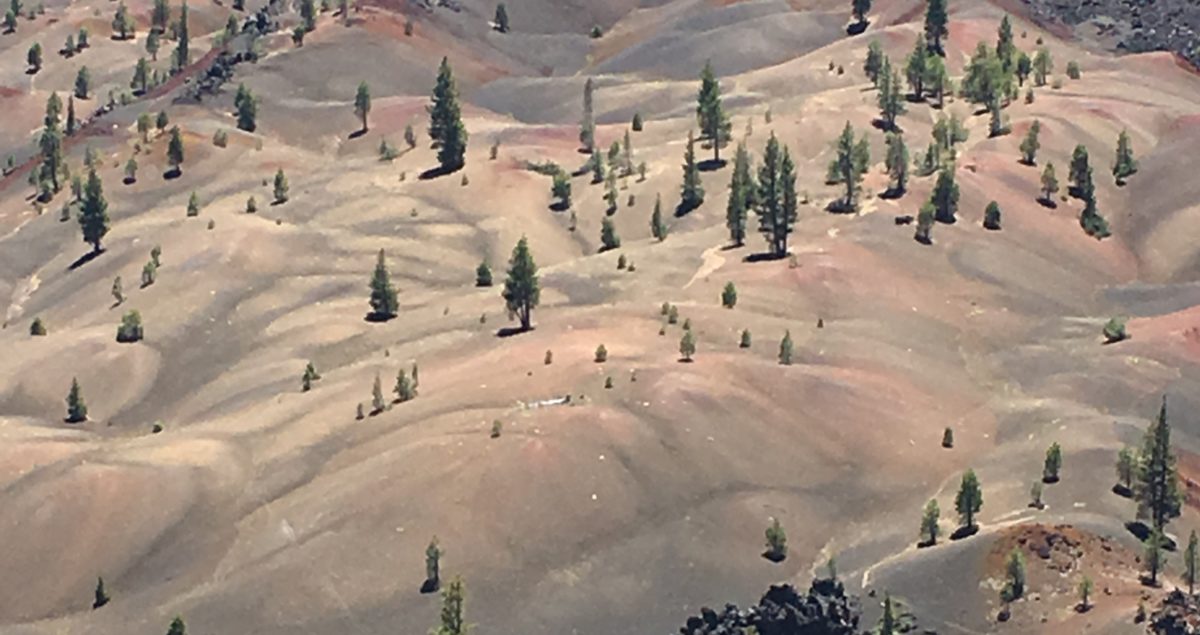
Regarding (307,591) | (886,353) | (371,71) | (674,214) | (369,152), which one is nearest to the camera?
(307,591)

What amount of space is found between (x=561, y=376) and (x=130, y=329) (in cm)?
3515

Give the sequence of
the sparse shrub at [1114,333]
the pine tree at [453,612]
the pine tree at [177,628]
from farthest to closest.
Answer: the sparse shrub at [1114,333]
the pine tree at [177,628]
the pine tree at [453,612]

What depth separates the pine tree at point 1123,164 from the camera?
155 m

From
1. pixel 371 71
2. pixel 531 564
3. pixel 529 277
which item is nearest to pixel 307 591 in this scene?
pixel 531 564

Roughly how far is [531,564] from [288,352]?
35.1m

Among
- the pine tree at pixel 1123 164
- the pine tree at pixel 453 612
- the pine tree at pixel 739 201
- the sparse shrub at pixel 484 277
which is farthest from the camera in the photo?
the pine tree at pixel 1123 164

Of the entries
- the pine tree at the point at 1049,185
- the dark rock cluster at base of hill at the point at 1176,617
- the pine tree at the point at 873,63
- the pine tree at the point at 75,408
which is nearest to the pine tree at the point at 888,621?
the dark rock cluster at base of hill at the point at 1176,617

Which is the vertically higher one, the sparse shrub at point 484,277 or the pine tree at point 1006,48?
the pine tree at point 1006,48

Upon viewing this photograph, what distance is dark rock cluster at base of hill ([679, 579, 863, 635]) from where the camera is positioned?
85812 mm

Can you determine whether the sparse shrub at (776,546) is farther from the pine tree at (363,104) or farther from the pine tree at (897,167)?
the pine tree at (363,104)

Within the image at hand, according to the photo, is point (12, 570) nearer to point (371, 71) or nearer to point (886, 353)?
point (886, 353)

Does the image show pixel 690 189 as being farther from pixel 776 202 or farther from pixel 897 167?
pixel 776 202

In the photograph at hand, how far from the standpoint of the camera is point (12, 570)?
9656cm

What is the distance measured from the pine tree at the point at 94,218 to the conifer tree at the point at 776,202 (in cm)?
4697
